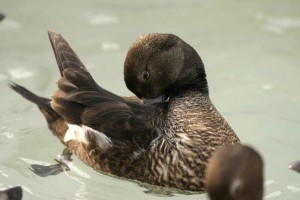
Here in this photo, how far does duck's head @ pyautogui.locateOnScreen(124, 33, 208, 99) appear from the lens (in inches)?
252

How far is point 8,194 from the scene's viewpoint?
6.09 metres

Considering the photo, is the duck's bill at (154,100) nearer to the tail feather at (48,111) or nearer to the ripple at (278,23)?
the tail feather at (48,111)

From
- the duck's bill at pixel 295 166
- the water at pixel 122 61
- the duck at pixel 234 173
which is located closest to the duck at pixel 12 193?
the water at pixel 122 61

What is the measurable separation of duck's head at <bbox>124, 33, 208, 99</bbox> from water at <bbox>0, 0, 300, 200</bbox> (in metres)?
0.80

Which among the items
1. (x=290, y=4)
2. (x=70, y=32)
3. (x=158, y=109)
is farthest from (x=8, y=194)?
(x=290, y=4)

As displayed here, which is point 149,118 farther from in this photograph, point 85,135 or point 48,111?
point 48,111

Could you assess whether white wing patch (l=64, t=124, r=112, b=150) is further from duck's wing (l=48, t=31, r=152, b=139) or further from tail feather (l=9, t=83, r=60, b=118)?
tail feather (l=9, t=83, r=60, b=118)

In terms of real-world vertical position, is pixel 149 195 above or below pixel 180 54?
below

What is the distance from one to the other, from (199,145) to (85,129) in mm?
1026

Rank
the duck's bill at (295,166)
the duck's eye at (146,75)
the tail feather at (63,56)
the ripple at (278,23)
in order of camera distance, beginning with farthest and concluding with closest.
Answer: the ripple at (278,23)
the tail feather at (63,56)
the duck's bill at (295,166)
the duck's eye at (146,75)

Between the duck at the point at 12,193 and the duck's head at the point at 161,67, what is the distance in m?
1.25

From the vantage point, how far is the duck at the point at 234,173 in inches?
180

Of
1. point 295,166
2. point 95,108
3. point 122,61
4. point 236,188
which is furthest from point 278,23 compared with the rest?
point 236,188

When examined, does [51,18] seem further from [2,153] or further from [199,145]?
[199,145]
